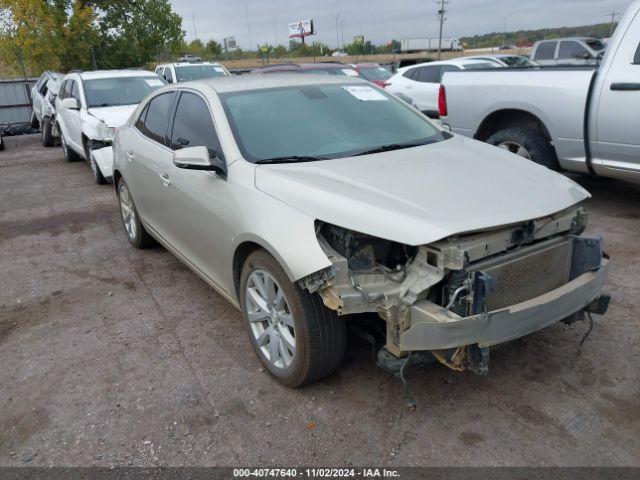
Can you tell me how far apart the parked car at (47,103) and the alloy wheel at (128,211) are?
7798 mm

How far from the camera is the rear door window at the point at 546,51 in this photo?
18059 mm

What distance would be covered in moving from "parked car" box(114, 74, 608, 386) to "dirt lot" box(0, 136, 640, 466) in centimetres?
31

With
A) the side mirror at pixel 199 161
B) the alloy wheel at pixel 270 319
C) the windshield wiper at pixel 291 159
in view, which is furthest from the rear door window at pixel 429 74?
the alloy wheel at pixel 270 319

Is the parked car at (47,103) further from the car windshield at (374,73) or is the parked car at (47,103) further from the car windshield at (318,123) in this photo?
the car windshield at (318,123)

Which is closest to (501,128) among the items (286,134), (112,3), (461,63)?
(286,134)

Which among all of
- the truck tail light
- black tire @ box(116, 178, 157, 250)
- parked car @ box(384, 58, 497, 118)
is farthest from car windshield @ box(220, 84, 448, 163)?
parked car @ box(384, 58, 497, 118)

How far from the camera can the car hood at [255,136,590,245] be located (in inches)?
106

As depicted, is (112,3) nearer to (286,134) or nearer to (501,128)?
(501,128)

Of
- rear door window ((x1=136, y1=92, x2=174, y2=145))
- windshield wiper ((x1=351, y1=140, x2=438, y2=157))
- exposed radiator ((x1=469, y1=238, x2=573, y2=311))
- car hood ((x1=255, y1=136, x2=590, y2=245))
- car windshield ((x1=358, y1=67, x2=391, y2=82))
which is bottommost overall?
exposed radiator ((x1=469, y1=238, x2=573, y2=311))

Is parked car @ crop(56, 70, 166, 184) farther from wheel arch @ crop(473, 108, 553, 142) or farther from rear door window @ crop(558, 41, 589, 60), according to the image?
rear door window @ crop(558, 41, 589, 60)

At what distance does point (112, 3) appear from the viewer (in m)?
21.7

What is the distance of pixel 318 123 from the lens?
3852 mm

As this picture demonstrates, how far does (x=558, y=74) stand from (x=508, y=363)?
13.3 ft

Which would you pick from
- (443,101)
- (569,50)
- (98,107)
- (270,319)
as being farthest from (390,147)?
(569,50)
